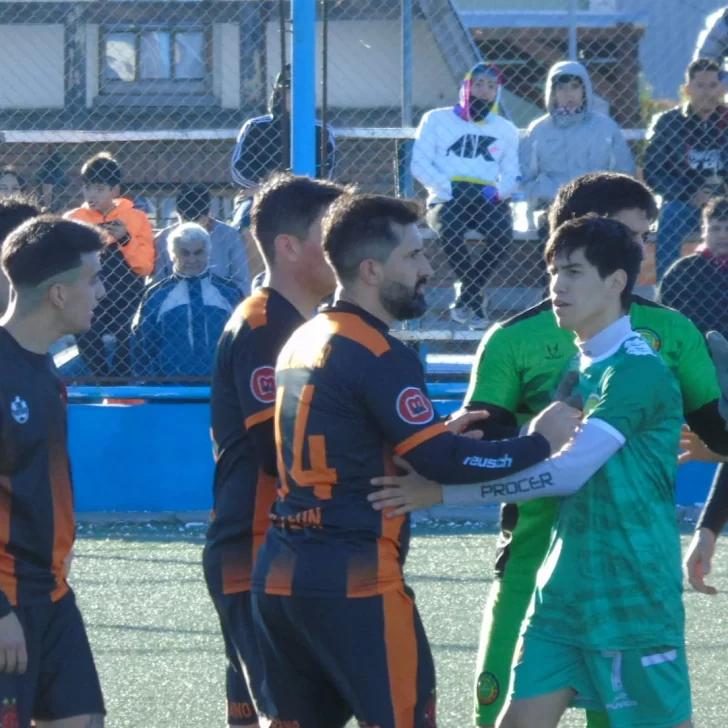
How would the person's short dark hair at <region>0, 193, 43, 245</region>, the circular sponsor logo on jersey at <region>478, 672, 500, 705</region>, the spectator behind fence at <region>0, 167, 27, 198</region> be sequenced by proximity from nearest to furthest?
the circular sponsor logo on jersey at <region>478, 672, 500, 705</region>
the person's short dark hair at <region>0, 193, 43, 245</region>
the spectator behind fence at <region>0, 167, 27, 198</region>

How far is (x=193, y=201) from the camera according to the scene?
8.77m

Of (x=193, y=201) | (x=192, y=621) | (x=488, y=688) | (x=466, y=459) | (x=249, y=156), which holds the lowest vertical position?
(x=192, y=621)

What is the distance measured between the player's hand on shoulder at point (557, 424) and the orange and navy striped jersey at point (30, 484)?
1.17 meters

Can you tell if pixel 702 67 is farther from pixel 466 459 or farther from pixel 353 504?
pixel 353 504

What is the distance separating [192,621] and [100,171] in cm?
350

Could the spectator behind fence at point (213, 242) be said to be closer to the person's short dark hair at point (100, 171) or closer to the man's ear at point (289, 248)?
the person's short dark hair at point (100, 171)

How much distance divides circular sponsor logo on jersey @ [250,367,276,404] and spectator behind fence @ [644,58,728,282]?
5.68 metres

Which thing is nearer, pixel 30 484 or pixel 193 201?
pixel 30 484

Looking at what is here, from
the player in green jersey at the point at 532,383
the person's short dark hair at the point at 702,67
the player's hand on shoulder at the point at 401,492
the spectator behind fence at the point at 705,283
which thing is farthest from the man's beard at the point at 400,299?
the person's short dark hair at the point at 702,67

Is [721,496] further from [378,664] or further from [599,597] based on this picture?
[378,664]

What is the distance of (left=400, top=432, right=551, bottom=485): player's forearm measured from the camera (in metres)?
2.97

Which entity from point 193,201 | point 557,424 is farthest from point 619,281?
point 193,201

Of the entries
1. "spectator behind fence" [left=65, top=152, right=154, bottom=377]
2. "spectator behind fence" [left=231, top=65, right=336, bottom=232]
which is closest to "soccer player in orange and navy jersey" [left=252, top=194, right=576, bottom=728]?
"spectator behind fence" [left=231, top=65, right=336, bottom=232]

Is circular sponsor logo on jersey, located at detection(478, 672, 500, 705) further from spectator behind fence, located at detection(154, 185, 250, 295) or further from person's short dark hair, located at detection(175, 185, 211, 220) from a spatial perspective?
person's short dark hair, located at detection(175, 185, 211, 220)
